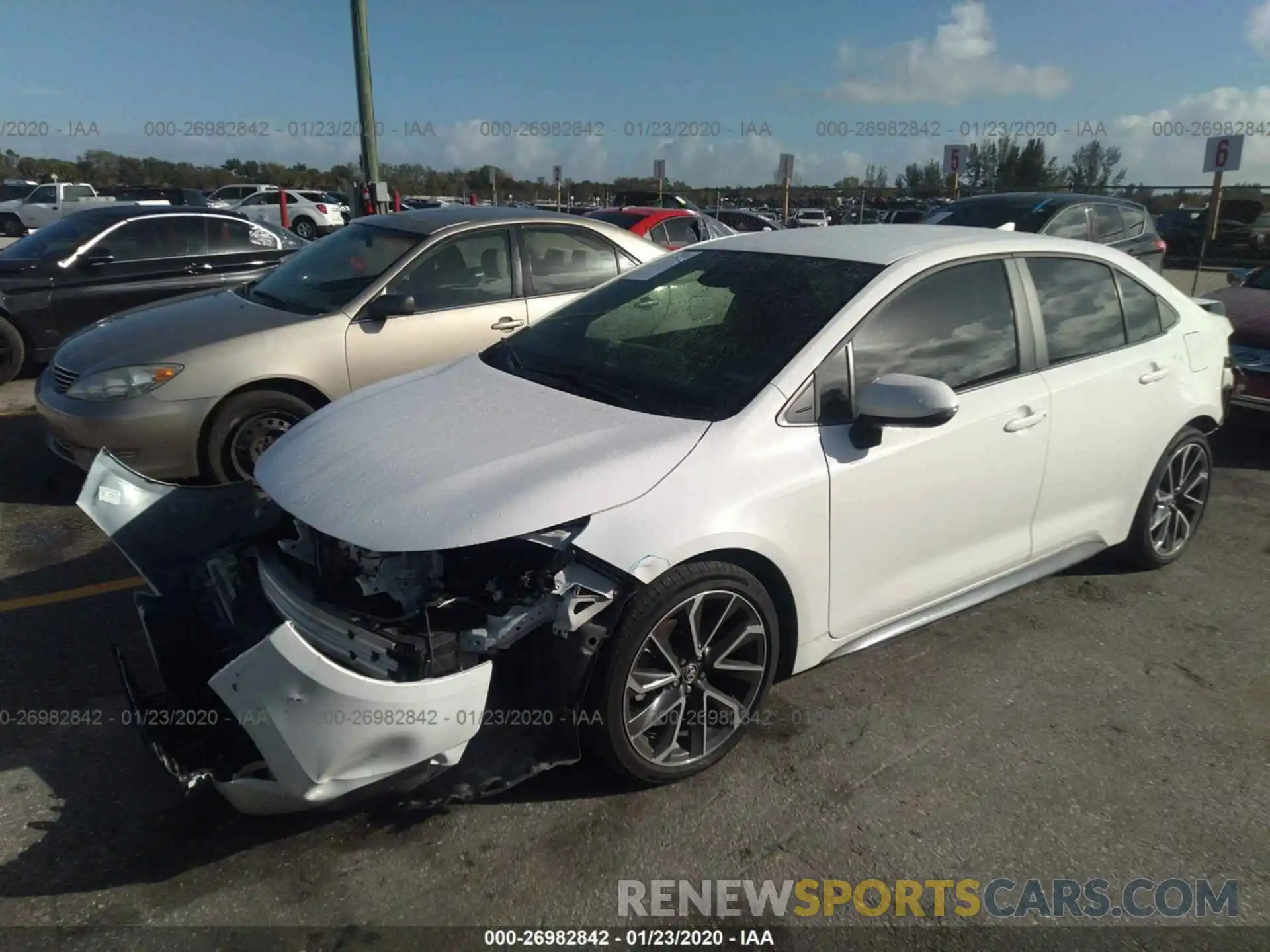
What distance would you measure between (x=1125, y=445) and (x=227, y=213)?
318 inches

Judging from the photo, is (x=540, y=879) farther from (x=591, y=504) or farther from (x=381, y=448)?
(x=381, y=448)

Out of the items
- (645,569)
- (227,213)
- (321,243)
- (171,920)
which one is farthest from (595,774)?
(227,213)

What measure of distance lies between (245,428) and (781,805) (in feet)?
12.5

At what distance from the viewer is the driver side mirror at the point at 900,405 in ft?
9.67

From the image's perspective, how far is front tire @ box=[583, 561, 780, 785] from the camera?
270 cm

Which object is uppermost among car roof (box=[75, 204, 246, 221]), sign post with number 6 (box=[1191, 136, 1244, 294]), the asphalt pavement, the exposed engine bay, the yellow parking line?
sign post with number 6 (box=[1191, 136, 1244, 294])

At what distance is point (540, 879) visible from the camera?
2.57 meters

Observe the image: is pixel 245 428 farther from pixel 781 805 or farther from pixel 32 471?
pixel 781 805

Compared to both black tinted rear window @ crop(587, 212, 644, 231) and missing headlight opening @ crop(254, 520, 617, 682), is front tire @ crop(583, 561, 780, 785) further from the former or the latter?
black tinted rear window @ crop(587, 212, 644, 231)

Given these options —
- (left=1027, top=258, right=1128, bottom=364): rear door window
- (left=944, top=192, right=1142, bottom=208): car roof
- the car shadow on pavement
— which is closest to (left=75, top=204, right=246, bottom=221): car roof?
the car shadow on pavement

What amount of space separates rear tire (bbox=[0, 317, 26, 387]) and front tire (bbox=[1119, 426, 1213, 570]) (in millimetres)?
8907

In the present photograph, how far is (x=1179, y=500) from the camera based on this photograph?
15.2 ft

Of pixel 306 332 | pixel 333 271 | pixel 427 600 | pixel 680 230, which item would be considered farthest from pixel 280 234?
pixel 427 600

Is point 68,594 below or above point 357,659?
below
